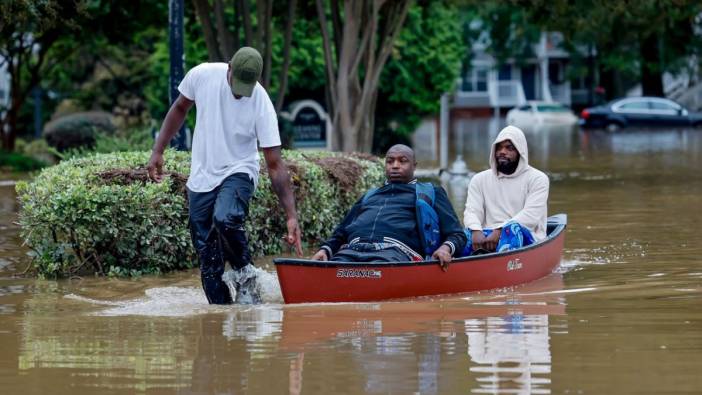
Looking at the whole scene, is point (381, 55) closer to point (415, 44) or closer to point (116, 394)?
point (415, 44)

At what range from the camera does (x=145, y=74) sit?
3906cm

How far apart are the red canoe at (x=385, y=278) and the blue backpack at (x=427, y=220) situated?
299 millimetres

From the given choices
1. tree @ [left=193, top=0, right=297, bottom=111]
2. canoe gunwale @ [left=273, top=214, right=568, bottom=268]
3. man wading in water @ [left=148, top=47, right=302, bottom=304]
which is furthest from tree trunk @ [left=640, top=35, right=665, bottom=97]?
man wading in water @ [left=148, top=47, right=302, bottom=304]

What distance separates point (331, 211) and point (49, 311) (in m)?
5.42

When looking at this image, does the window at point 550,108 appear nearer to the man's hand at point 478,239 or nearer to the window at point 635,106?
the window at point 635,106

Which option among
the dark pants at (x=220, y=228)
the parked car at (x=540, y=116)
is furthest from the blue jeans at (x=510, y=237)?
the parked car at (x=540, y=116)

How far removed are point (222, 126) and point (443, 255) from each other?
1.99 meters

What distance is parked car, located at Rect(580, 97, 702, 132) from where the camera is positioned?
185ft

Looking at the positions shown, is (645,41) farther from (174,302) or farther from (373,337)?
(373,337)

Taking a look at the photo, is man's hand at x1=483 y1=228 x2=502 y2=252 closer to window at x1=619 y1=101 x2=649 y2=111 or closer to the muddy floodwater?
the muddy floodwater

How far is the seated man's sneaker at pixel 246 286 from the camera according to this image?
35.9 ft

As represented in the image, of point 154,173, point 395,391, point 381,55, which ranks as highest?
point 381,55

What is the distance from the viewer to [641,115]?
5706 centimetres

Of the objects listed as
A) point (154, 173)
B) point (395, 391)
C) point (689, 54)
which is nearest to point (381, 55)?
point (154, 173)
